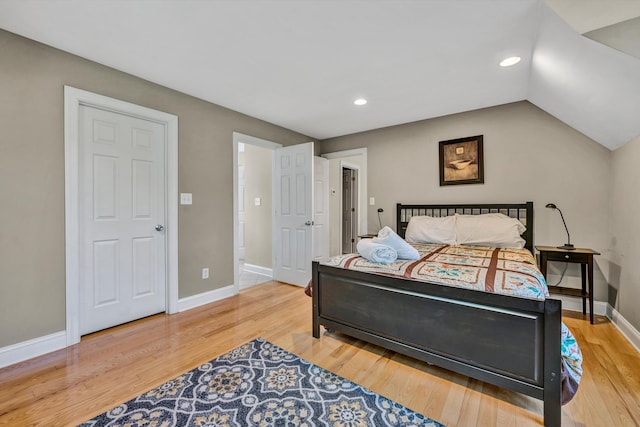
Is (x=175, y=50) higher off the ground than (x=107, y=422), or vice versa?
(x=175, y=50)

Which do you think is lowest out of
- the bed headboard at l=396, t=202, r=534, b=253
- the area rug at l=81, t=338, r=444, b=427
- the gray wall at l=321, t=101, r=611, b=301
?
the area rug at l=81, t=338, r=444, b=427

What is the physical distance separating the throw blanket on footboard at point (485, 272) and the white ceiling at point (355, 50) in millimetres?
1369

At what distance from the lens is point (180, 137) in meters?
2.98

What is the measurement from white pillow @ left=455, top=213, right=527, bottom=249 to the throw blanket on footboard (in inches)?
9.8

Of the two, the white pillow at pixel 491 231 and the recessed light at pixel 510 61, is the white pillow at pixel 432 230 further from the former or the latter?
the recessed light at pixel 510 61

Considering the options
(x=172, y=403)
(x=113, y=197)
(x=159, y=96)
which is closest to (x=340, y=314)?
(x=172, y=403)

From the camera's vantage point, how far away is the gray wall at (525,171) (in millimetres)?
2861

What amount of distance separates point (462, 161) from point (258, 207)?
10.6ft

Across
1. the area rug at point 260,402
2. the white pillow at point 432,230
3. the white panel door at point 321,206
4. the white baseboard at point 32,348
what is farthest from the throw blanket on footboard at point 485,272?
the white baseboard at point 32,348

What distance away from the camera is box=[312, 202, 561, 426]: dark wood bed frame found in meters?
1.44

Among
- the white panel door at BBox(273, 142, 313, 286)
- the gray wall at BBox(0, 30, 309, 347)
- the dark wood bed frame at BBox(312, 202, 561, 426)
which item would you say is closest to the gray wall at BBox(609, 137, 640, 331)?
the dark wood bed frame at BBox(312, 202, 561, 426)

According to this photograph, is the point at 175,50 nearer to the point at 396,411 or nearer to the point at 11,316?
the point at 11,316

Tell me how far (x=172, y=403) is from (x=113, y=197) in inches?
75.5

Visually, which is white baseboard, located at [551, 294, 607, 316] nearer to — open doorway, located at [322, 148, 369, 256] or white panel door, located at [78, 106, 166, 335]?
open doorway, located at [322, 148, 369, 256]
